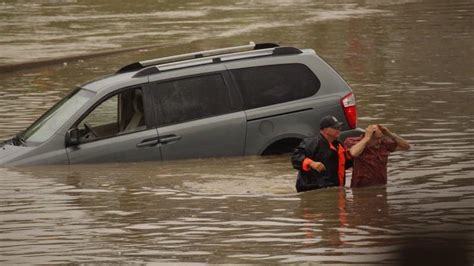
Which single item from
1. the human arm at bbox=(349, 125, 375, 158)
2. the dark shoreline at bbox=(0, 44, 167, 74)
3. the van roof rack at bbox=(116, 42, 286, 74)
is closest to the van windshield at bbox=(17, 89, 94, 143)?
the van roof rack at bbox=(116, 42, 286, 74)

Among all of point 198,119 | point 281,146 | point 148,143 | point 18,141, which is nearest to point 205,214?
point 148,143

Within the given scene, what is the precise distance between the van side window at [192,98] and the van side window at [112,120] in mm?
250

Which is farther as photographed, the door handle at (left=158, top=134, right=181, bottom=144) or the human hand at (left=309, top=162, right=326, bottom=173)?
the door handle at (left=158, top=134, right=181, bottom=144)

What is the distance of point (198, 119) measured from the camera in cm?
1441

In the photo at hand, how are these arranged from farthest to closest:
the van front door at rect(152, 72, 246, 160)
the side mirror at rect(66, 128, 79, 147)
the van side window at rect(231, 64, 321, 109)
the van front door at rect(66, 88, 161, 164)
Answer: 1. the van side window at rect(231, 64, 321, 109)
2. the van front door at rect(152, 72, 246, 160)
3. the van front door at rect(66, 88, 161, 164)
4. the side mirror at rect(66, 128, 79, 147)

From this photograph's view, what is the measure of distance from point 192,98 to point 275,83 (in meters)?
1.00

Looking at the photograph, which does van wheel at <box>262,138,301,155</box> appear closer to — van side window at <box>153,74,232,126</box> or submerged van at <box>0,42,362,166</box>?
submerged van at <box>0,42,362,166</box>

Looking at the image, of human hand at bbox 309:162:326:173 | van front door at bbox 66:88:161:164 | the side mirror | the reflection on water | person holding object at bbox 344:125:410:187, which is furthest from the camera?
van front door at bbox 66:88:161:164

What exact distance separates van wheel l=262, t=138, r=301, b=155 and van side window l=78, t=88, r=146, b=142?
1.48 m

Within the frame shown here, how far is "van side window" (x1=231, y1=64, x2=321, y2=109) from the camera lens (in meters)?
14.5

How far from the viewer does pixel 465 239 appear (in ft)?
11.6

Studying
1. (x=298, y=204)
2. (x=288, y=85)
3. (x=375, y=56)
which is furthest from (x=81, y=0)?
(x=298, y=204)

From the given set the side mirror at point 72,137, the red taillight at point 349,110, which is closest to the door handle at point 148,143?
the side mirror at point 72,137

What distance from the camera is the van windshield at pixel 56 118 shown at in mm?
14227
